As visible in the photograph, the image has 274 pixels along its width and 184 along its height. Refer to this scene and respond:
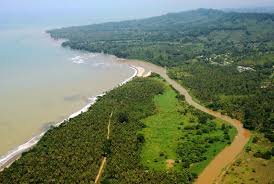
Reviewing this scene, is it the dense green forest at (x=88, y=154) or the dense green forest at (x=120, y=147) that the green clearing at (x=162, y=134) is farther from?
the dense green forest at (x=88, y=154)

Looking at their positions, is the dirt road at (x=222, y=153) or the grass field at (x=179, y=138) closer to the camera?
the dirt road at (x=222, y=153)

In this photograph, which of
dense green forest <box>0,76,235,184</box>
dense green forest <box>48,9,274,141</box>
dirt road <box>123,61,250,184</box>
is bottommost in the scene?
dirt road <box>123,61,250,184</box>

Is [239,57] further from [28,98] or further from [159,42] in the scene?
[28,98]

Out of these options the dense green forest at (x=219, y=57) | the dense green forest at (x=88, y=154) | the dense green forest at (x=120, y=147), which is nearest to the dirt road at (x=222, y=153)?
the dense green forest at (x=120, y=147)

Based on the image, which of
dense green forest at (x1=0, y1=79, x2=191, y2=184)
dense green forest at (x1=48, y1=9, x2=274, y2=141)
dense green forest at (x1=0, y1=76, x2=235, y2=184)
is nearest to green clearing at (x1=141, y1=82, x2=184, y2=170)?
dense green forest at (x1=0, y1=76, x2=235, y2=184)

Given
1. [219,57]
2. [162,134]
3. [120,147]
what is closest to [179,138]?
[162,134]

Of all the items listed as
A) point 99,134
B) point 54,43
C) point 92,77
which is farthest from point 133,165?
point 54,43

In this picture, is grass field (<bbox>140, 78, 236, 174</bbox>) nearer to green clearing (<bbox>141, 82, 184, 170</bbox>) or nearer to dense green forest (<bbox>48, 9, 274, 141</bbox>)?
green clearing (<bbox>141, 82, 184, 170</bbox>)

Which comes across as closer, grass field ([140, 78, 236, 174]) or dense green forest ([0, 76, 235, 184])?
dense green forest ([0, 76, 235, 184])
